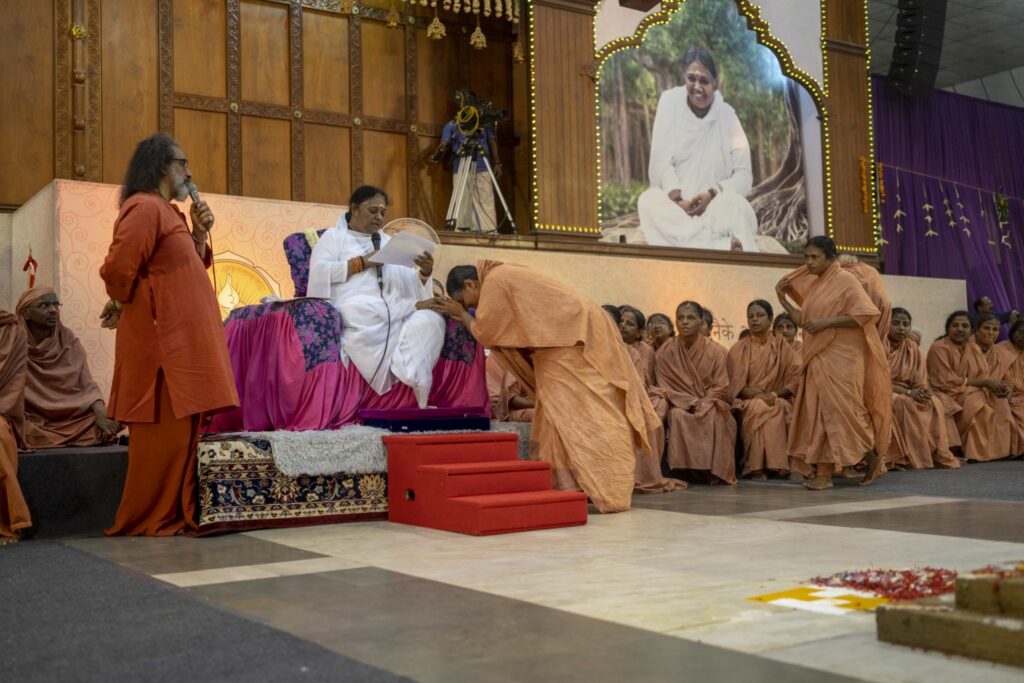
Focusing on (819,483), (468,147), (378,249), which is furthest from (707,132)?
(378,249)

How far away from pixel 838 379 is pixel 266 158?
5903 millimetres

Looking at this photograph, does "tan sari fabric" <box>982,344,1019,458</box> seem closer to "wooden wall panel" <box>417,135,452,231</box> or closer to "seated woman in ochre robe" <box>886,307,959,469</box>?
"seated woman in ochre robe" <box>886,307,959,469</box>

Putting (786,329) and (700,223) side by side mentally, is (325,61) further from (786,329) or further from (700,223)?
(786,329)

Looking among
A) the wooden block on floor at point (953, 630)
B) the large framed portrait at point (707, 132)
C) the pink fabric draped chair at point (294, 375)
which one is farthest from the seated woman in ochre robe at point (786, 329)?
the wooden block on floor at point (953, 630)

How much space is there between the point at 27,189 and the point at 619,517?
610 centimetres

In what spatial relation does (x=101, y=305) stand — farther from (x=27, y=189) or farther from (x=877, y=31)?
(x=877, y=31)

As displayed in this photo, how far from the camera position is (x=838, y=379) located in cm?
643

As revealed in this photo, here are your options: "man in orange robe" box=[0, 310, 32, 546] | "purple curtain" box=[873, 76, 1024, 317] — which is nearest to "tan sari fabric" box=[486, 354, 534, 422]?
"man in orange robe" box=[0, 310, 32, 546]

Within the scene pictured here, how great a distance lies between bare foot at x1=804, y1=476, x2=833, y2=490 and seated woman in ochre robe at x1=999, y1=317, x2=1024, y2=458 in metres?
3.55

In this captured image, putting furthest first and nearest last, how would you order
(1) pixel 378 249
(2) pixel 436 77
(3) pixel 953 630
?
(2) pixel 436 77 < (1) pixel 378 249 < (3) pixel 953 630

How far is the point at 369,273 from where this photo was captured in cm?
600

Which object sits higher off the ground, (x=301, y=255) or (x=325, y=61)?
(x=325, y=61)

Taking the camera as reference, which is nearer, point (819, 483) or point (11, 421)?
point (11, 421)

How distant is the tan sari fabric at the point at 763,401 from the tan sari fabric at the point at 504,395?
5.68 feet
